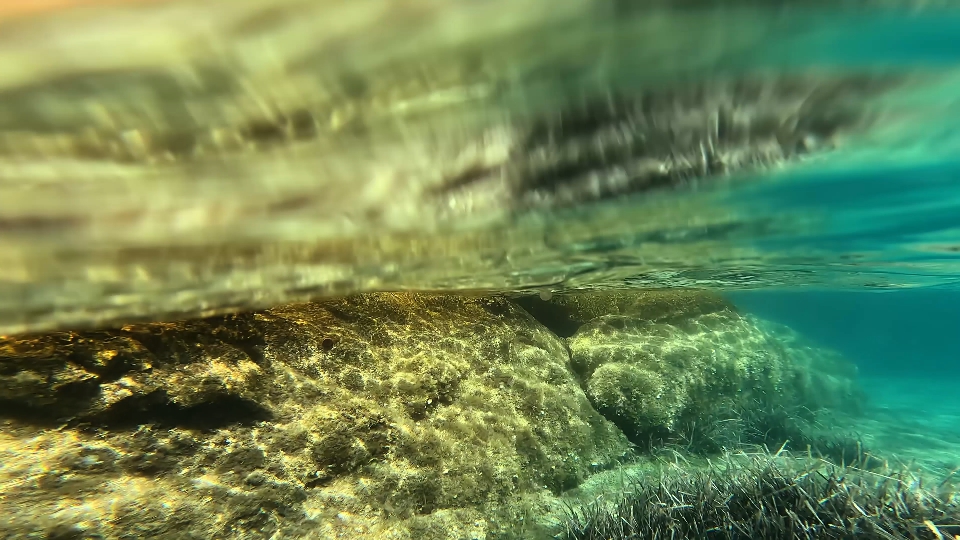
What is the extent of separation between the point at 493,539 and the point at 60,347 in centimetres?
524

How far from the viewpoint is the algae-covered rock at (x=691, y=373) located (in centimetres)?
909

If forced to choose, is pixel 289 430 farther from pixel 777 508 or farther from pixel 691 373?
pixel 691 373

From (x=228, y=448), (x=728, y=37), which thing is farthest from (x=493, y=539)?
(x=728, y=37)

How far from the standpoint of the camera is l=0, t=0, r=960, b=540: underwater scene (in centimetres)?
275

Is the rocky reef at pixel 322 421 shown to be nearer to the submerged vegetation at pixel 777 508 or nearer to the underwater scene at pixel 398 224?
Result: the underwater scene at pixel 398 224

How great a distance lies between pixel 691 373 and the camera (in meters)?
10.3

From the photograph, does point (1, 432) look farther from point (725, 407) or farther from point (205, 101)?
point (725, 407)

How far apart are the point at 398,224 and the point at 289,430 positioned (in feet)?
8.77

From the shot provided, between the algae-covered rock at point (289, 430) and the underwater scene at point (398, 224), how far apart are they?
0.03 meters

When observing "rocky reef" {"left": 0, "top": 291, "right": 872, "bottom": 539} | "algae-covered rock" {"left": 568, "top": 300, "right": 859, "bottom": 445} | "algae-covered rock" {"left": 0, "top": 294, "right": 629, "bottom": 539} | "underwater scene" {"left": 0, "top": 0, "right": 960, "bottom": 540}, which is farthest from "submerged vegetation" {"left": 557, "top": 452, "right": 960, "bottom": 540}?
"algae-covered rock" {"left": 568, "top": 300, "right": 859, "bottom": 445}

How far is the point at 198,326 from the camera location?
537cm

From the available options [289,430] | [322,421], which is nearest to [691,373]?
[322,421]

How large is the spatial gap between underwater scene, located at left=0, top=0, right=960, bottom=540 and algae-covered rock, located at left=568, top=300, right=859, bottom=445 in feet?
3.57

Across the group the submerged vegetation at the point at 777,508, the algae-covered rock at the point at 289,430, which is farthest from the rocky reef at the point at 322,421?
the submerged vegetation at the point at 777,508
